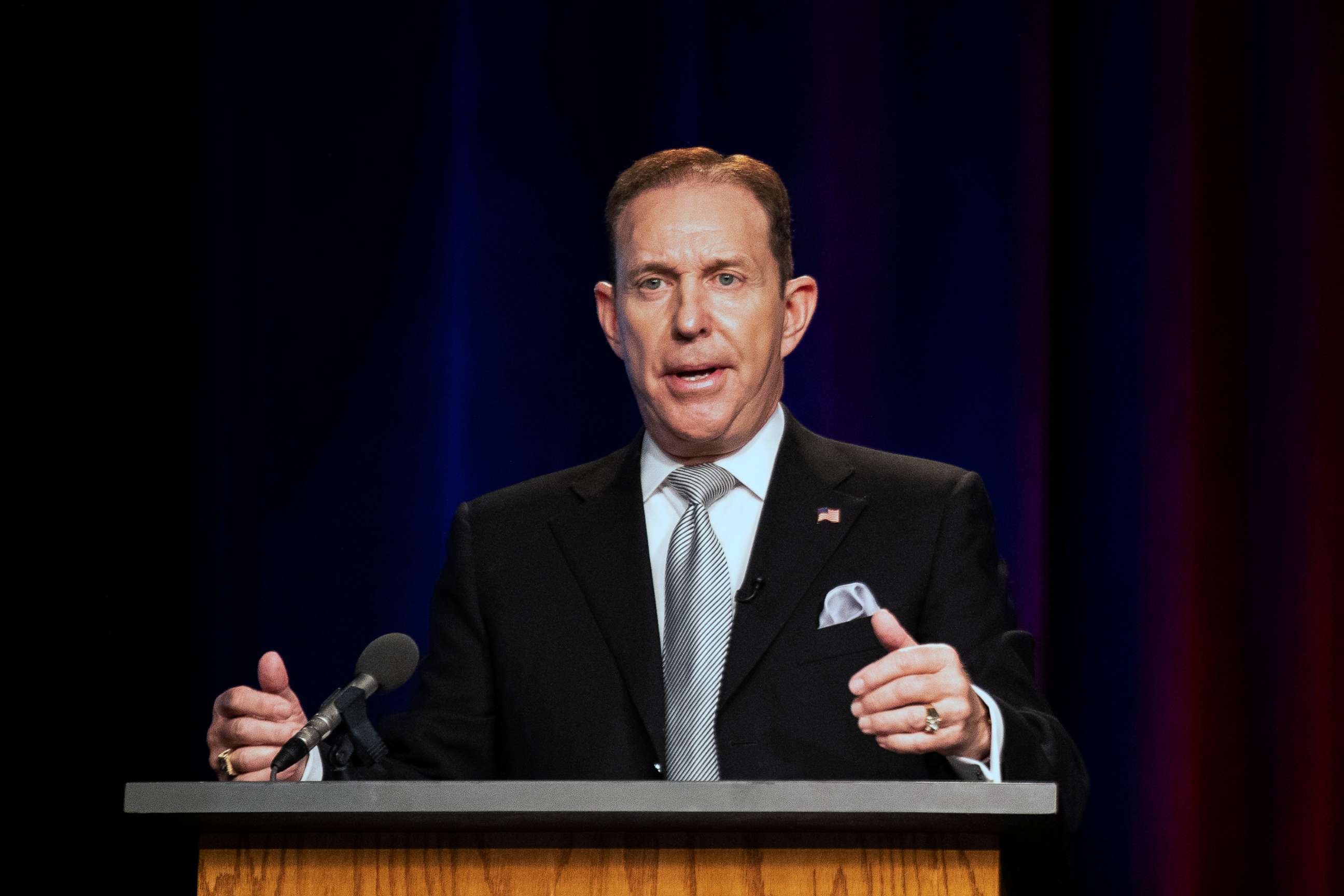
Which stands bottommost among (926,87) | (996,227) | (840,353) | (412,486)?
(412,486)

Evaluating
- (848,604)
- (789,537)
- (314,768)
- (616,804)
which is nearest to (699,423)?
(789,537)

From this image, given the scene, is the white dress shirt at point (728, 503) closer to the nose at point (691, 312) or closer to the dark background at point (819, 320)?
the nose at point (691, 312)

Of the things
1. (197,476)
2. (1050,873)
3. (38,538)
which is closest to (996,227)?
(1050,873)

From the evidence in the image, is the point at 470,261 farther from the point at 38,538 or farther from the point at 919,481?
the point at 919,481

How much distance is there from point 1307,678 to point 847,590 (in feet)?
4.33

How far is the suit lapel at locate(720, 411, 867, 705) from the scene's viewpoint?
1.92 meters

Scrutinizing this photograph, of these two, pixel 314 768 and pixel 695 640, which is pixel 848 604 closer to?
pixel 695 640

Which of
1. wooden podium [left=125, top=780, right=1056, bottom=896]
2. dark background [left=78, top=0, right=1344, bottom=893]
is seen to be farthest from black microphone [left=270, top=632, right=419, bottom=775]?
dark background [left=78, top=0, right=1344, bottom=893]

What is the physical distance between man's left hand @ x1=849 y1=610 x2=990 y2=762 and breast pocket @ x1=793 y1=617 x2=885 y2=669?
580 mm

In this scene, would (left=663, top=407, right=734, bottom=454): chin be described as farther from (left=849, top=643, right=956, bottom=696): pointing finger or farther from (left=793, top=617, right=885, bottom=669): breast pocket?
(left=849, top=643, right=956, bottom=696): pointing finger

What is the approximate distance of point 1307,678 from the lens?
8.80 ft

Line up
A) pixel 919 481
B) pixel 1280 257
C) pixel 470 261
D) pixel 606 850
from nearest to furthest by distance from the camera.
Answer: pixel 606 850 < pixel 919 481 < pixel 1280 257 < pixel 470 261

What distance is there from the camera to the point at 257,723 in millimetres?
1535

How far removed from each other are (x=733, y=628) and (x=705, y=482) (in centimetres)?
31
